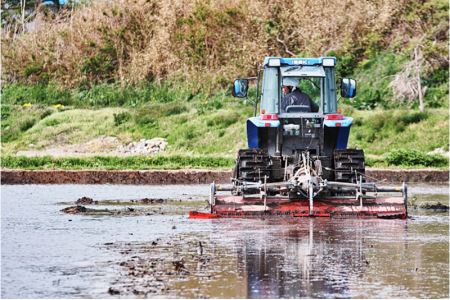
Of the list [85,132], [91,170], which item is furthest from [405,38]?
[91,170]

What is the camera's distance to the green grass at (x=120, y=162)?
111ft

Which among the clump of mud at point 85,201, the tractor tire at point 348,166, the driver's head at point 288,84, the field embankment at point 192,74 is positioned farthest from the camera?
the field embankment at point 192,74

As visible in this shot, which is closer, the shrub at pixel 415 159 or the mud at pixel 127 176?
the mud at pixel 127 176

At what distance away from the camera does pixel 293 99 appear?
20422mm

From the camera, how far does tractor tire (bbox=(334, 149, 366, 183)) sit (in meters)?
19.8

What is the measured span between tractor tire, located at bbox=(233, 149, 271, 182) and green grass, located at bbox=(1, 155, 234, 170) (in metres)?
13.5

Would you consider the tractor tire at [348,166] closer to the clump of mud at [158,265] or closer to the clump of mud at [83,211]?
the clump of mud at [83,211]

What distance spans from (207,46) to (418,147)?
12.8 meters

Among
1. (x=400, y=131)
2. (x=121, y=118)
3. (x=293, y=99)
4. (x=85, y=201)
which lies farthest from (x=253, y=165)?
(x=121, y=118)

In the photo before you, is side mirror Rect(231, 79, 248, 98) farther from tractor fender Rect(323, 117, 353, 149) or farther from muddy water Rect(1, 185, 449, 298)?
muddy water Rect(1, 185, 449, 298)

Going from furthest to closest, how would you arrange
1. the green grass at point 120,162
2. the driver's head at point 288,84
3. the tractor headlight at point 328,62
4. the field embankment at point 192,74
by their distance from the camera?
the field embankment at point 192,74, the green grass at point 120,162, the driver's head at point 288,84, the tractor headlight at point 328,62

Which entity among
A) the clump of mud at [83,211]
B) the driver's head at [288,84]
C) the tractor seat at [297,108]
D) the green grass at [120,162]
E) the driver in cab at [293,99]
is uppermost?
the driver's head at [288,84]

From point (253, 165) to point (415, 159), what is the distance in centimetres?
1505

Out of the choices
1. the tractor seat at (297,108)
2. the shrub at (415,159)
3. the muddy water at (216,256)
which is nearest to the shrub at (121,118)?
the shrub at (415,159)
